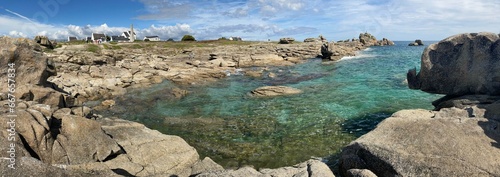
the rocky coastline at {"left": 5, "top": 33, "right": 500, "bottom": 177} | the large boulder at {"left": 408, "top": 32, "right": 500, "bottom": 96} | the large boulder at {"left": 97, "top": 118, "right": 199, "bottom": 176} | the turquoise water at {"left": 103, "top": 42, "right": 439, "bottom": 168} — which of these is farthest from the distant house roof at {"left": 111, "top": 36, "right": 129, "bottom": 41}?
the large boulder at {"left": 408, "top": 32, "right": 500, "bottom": 96}

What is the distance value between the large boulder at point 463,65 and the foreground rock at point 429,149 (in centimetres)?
809

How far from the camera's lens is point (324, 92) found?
130 feet

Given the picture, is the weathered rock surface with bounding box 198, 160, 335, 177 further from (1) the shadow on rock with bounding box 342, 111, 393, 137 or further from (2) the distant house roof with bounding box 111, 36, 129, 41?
(2) the distant house roof with bounding box 111, 36, 129, 41

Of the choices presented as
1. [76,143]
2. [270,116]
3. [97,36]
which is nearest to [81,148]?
[76,143]

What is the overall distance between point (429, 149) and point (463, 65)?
12200 millimetres

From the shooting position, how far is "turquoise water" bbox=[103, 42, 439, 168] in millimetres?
20797

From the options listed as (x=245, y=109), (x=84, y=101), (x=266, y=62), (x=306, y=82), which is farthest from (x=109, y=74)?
(x=266, y=62)

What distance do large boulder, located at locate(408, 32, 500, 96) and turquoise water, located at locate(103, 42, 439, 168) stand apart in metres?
5.81

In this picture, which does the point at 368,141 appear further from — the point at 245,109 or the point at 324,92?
the point at 324,92

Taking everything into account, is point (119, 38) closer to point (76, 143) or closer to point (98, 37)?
point (98, 37)

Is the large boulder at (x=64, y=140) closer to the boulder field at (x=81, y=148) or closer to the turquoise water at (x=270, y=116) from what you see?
the boulder field at (x=81, y=148)

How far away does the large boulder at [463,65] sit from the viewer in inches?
791

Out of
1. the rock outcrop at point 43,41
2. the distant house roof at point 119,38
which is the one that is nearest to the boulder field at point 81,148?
the rock outcrop at point 43,41

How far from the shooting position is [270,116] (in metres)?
28.9
